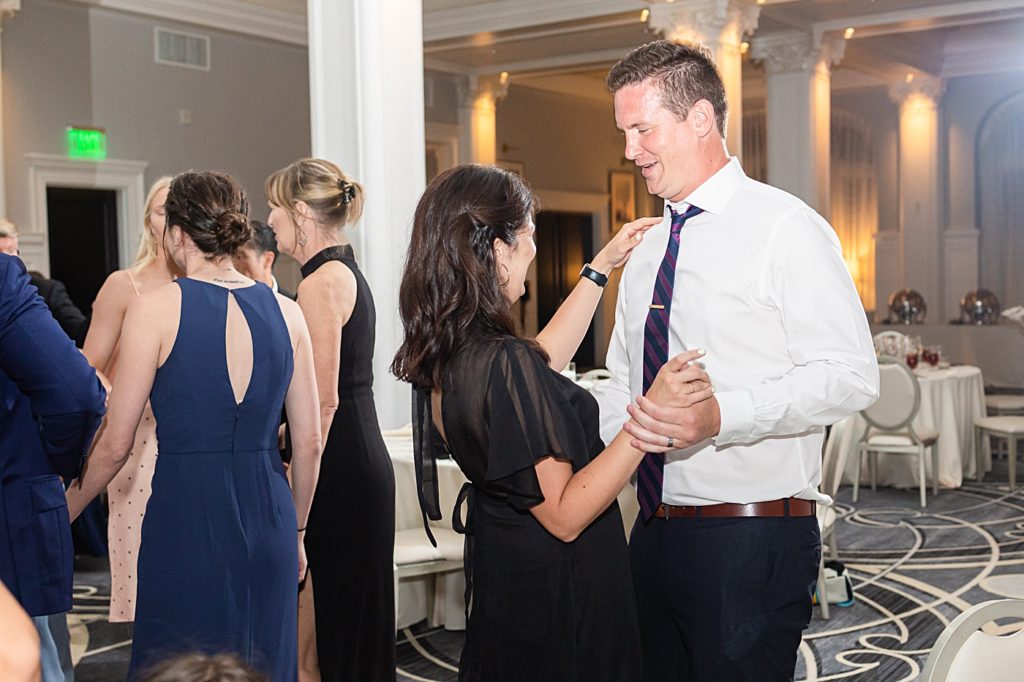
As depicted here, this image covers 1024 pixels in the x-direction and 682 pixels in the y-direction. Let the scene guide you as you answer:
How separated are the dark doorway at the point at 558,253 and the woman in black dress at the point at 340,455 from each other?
12.3 m

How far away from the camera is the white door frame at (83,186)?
9.02 metres

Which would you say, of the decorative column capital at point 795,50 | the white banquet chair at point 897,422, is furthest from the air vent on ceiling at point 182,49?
the white banquet chair at point 897,422

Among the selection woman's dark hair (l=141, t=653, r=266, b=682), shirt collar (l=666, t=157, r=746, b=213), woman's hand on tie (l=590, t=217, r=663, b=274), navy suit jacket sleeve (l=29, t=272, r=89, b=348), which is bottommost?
woman's dark hair (l=141, t=653, r=266, b=682)

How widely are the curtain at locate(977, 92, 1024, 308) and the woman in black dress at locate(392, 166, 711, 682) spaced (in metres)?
14.6

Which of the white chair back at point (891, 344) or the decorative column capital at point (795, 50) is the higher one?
the decorative column capital at point (795, 50)

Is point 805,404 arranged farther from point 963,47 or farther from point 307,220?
point 963,47

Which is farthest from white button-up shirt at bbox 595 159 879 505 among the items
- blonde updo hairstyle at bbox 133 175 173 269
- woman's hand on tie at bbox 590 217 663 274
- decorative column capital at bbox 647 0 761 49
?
decorative column capital at bbox 647 0 761 49

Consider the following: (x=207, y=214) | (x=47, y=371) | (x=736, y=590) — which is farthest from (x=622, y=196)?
(x=736, y=590)

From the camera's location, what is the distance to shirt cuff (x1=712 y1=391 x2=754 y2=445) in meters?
1.95

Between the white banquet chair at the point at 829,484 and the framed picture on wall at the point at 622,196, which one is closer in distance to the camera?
the white banquet chair at the point at 829,484

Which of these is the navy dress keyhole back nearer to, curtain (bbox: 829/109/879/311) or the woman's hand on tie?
the woman's hand on tie

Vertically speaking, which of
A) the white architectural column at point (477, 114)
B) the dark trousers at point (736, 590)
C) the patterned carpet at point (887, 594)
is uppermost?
the white architectural column at point (477, 114)

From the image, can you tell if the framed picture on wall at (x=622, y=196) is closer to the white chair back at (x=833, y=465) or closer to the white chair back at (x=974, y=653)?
the white chair back at (x=833, y=465)

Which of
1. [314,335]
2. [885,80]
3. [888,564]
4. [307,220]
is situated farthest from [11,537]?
[885,80]
